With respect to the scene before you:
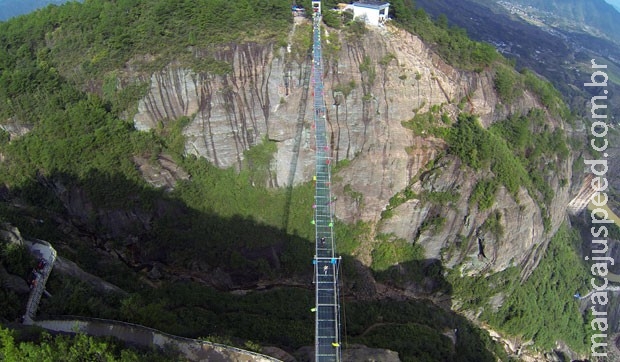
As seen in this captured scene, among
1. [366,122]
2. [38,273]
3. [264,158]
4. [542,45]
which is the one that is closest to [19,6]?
[264,158]

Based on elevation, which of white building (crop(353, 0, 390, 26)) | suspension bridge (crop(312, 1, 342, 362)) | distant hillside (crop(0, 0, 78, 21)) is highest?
white building (crop(353, 0, 390, 26))

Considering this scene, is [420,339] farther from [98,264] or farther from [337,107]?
[98,264]

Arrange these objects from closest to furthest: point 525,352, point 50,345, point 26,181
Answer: point 50,345 < point 26,181 < point 525,352

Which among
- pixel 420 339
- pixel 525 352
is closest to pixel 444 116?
pixel 420 339

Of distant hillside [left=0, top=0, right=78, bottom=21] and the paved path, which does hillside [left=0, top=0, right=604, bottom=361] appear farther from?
distant hillside [left=0, top=0, right=78, bottom=21]

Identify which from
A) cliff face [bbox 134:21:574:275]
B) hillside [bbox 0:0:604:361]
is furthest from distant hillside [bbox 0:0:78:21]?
cliff face [bbox 134:21:574:275]

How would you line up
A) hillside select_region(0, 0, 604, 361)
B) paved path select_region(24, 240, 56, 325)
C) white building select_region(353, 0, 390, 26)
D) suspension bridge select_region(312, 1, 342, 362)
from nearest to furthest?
paved path select_region(24, 240, 56, 325), suspension bridge select_region(312, 1, 342, 362), hillside select_region(0, 0, 604, 361), white building select_region(353, 0, 390, 26)
